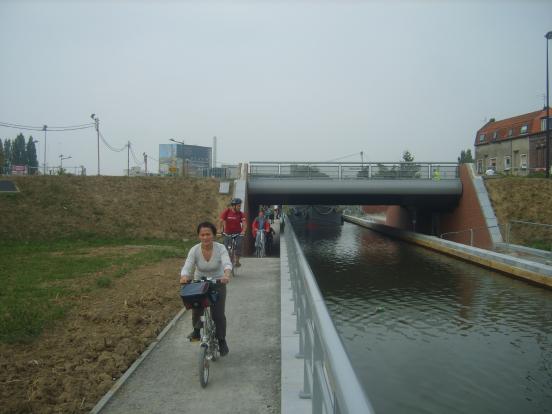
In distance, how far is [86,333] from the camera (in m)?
7.20

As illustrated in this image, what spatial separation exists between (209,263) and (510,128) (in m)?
65.7

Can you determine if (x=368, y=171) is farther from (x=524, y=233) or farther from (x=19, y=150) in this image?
(x=19, y=150)

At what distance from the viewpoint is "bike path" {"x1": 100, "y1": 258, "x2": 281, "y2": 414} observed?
14.9 feet

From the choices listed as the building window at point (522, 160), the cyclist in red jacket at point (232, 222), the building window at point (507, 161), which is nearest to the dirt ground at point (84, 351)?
the cyclist in red jacket at point (232, 222)

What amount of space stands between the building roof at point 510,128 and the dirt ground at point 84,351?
189 ft

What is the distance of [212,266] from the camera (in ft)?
18.9

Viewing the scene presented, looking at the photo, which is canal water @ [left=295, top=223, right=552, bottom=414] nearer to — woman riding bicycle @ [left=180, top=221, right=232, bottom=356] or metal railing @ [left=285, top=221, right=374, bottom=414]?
woman riding bicycle @ [left=180, top=221, right=232, bottom=356]

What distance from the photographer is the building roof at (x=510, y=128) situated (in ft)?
185

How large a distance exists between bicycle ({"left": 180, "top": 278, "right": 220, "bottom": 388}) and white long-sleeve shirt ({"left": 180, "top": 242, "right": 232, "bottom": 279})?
25cm

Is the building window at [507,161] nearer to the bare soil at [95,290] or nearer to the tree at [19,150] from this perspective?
the bare soil at [95,290]

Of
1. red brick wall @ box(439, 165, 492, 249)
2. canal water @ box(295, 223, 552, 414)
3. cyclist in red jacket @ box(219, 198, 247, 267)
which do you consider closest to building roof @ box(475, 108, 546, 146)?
red brick wall @ box(439, 165, 492, 249)

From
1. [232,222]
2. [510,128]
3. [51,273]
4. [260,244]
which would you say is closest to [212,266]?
[232,222]

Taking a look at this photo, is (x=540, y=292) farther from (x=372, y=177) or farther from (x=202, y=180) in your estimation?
(x=202, y=180)

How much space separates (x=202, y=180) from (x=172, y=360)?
73.3ft
